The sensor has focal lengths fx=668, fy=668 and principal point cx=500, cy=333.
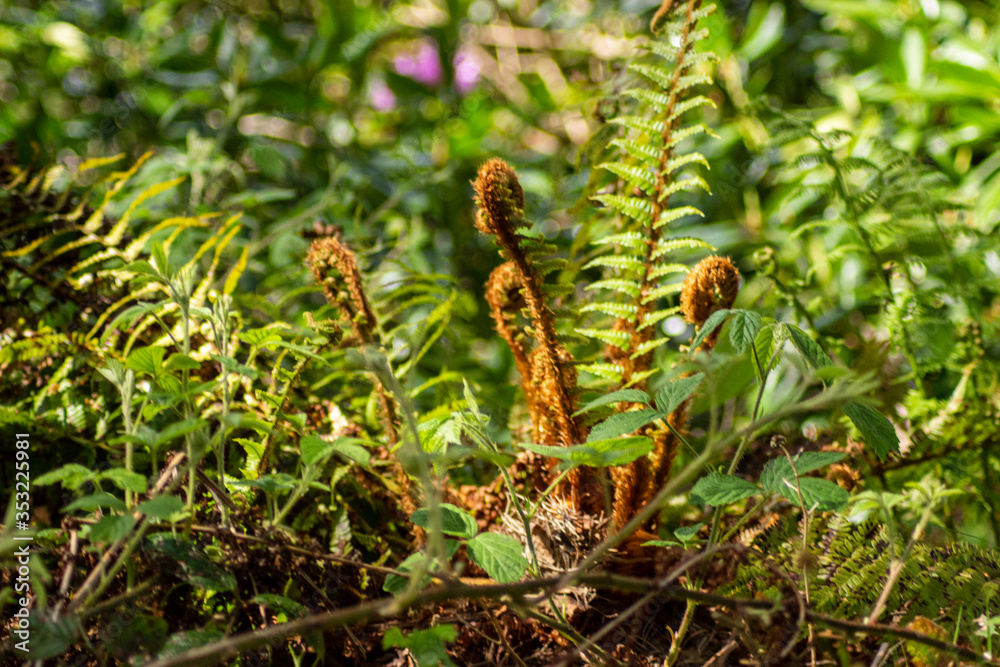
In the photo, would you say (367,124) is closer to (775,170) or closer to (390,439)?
(775,170)

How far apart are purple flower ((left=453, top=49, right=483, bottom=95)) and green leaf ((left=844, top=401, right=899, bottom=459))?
1.87 m

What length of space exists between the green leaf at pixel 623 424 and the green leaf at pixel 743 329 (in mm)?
85

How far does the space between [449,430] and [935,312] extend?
814 mm

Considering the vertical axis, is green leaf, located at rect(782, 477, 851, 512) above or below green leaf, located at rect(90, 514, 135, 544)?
below

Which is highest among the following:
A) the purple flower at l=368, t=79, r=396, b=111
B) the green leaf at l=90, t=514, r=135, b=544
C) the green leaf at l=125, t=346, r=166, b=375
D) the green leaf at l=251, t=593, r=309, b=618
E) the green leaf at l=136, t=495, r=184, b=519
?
the purple flower at l=368, t=79, r=396, b=111

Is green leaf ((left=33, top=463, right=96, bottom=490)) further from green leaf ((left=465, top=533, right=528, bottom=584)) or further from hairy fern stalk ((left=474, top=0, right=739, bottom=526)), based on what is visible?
hairy fern stalk ((left=474, top=0, right=739, bottom=526))

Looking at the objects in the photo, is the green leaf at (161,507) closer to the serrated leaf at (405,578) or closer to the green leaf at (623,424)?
the serrated leaf at (405,578)

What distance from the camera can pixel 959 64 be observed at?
148 cm

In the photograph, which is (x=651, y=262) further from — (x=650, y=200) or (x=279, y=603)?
(x=279, y=603)

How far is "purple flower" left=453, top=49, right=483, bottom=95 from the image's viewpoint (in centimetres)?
223

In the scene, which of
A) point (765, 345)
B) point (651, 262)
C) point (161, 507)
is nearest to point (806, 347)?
point (765, 345)

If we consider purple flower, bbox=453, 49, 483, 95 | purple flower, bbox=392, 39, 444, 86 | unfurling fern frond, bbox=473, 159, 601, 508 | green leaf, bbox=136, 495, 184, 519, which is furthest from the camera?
purple flower, bbox=453, 49, 483, 95

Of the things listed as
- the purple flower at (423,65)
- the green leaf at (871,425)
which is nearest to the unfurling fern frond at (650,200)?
the green leaf at (871,425)

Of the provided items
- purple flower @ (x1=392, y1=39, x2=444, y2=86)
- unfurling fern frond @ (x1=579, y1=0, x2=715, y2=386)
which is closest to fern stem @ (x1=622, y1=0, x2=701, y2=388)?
unfurling fern frond @ (x1=579, y1=0, x2=715, y2=386)
